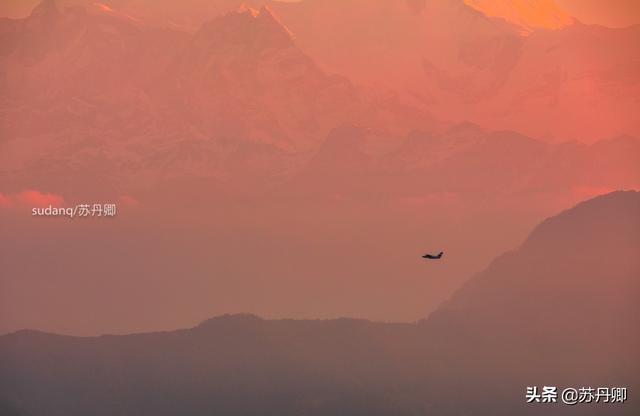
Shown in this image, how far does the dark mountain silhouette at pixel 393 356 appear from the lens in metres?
39.6

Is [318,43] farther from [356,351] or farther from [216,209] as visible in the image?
[356,351]

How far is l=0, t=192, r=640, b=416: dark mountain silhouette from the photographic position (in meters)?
39.6

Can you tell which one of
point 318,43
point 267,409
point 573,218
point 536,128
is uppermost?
point 318,43

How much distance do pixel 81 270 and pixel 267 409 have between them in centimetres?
690

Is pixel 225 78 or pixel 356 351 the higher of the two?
pixel 225 78

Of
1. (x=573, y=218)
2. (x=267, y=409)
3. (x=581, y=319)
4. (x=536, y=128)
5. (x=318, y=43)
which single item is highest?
(x=318, y=43)

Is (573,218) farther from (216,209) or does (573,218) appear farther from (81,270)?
(81,270)

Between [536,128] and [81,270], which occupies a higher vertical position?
[536,128]

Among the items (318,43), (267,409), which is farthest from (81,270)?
(318,43)

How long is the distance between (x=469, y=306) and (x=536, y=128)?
5.76m

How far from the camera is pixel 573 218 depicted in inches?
1559

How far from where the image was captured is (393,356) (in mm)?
40062

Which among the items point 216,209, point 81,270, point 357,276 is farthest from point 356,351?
point 81,270

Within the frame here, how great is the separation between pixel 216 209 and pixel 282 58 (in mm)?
5011
